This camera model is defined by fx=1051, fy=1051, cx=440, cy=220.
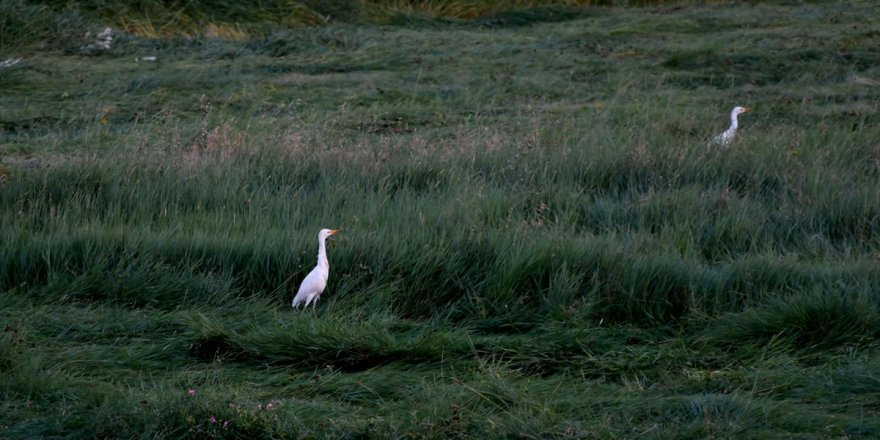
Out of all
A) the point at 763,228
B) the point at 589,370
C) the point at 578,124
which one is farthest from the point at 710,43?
the point at 589,370

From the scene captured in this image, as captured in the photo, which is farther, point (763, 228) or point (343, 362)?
point (763, 228)

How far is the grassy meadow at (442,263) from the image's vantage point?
4.65 m

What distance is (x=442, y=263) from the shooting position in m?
6.38

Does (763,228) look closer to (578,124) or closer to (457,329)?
(457,329)

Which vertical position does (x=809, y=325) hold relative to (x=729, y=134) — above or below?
above

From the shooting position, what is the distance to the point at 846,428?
174 inches

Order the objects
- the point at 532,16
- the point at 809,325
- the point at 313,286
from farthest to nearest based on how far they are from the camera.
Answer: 1. the point at 532,16
2. the point at 313,286
3. the point at 809,325

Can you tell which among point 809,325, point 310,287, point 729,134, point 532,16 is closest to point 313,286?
point 310,287

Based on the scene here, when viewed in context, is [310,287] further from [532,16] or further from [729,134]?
[532,16]

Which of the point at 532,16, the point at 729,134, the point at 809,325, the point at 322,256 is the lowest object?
the point at 532,16

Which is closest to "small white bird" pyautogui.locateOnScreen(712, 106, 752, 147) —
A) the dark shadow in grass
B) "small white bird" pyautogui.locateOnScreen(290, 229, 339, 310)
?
"small white bird" pyautogui.locateOnScreen(290, 229, 339, 310)

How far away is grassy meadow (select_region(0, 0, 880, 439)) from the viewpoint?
4648mm

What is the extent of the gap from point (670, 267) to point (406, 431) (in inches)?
99.0

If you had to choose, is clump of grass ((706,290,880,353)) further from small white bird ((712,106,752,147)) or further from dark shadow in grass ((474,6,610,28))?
dark shadow in grass ((474,6,610,28))
